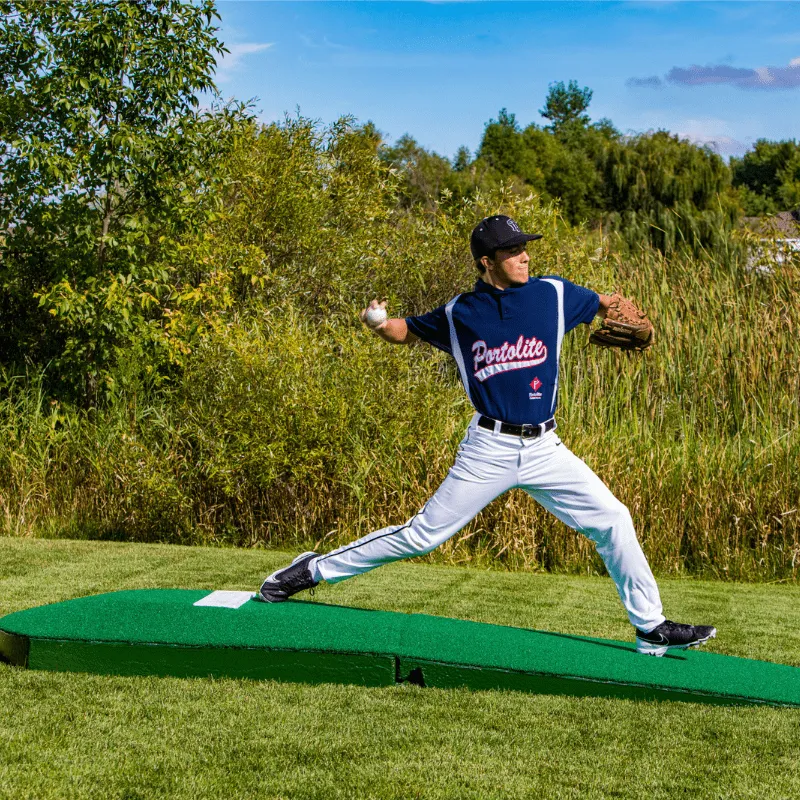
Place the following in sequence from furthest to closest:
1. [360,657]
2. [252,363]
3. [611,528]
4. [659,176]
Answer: [659,176] → [252,363] → [611,528] → [360,657]

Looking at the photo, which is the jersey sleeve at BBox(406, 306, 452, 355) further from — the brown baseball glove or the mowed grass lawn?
the mowed grass lawn

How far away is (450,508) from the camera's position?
4.74 meters

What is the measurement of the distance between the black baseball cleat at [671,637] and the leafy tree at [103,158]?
6824 mm

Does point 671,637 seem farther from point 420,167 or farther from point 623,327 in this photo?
point 420,167

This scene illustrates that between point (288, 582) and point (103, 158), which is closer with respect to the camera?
point (288, 582)

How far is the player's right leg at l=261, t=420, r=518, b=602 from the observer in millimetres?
4668

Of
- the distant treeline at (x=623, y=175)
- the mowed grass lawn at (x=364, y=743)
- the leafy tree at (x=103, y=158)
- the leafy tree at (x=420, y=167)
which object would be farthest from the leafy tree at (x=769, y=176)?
the mowed grass lawn at (x=364, y=743)

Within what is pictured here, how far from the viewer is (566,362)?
33.7 feet

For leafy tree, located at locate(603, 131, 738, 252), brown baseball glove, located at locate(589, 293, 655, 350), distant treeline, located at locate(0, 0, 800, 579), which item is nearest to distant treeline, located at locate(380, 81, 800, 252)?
leafy tree, located at locate(603, 131, 738, 252)

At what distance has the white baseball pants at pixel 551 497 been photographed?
466 centimetres

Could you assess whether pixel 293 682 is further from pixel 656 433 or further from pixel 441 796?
pixel 656 433

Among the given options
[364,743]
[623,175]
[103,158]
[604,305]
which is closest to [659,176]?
[623,175]

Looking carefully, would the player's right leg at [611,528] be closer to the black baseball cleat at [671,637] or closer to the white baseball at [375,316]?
the black baseball cleat at [671,637]

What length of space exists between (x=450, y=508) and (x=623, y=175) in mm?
34611
